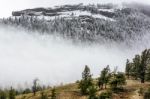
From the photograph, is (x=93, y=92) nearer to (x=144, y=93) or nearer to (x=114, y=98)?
(x=114, y=98)

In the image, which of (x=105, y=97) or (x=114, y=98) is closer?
(x=105, y=97)

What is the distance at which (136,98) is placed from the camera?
198875 mm

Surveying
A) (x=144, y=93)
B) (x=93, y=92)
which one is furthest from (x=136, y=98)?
(x=93, y=92)

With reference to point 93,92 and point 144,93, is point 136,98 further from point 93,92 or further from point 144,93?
point 93,92

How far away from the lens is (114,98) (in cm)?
19888

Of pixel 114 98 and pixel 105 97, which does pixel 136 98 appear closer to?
pixel 114 98

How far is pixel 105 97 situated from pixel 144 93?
951 inches

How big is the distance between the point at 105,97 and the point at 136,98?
22851 millimetres

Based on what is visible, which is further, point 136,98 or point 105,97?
point 136,98

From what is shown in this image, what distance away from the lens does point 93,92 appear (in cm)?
19312

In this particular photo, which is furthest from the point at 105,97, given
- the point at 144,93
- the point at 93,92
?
the point at 144,93

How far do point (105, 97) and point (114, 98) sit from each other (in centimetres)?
1688

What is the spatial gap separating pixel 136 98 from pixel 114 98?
10789 millimetres

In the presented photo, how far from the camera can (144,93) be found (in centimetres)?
19675
